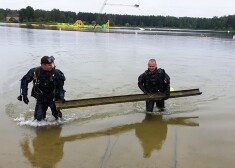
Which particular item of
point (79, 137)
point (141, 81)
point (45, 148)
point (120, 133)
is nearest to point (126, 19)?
point (141, 81)

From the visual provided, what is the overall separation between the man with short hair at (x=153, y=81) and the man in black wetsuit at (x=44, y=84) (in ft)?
7.35

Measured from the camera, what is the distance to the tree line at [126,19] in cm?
12481

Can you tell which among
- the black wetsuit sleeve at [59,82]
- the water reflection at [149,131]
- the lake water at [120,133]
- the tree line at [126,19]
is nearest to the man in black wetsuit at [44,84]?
the black wetsuit sleeve at [59,82]

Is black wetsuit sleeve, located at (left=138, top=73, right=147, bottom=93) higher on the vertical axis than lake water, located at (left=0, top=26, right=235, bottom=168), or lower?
higher

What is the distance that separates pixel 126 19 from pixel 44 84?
146 metres

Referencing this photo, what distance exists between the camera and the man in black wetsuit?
279 inches

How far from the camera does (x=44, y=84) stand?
720 cm

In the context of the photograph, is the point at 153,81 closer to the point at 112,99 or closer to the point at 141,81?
the point at 141,81

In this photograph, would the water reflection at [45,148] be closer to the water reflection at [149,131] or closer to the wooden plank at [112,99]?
the water reflection at [149,131]

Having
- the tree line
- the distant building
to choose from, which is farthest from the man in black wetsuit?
the distant building

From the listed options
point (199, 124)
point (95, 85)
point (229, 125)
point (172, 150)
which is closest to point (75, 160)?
point (172, 150)

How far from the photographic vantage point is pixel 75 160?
18.6 feet

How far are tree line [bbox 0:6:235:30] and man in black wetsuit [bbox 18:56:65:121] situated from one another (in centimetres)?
11075

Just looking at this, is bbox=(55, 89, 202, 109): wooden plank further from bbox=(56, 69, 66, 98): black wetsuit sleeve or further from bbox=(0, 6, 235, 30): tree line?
bbox=(0, 6, 235, 30): tree line
